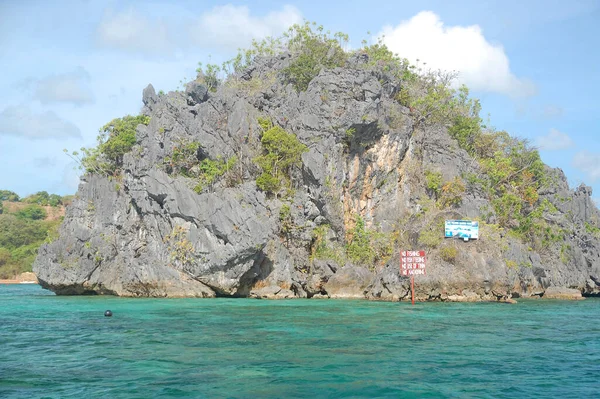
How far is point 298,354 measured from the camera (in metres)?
15.3

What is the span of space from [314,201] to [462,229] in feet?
36.9

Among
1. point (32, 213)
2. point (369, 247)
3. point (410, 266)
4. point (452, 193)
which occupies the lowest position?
point (410, 266)

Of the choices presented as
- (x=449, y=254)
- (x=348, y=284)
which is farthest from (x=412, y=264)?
(x=348, y=284)

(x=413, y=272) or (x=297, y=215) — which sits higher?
(x=297, y=215)

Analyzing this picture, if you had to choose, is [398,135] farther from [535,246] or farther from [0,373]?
A: [0,373]

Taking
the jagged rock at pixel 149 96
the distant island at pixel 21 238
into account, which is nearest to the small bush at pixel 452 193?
the jagged rock at pixel 149 96

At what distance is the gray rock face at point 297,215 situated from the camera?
36062 millimetres

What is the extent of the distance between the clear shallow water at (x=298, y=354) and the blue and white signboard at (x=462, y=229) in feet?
36.4

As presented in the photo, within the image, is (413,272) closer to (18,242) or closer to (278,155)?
(278,155)

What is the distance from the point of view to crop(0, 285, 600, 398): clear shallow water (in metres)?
11.7

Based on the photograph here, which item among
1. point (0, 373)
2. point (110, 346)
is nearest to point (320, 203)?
point (110, 346)

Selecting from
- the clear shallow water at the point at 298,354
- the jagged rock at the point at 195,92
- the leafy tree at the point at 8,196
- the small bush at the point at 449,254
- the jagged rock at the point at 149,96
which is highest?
the jagged rock at the point at 149,96

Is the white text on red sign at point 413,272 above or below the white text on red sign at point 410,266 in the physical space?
below

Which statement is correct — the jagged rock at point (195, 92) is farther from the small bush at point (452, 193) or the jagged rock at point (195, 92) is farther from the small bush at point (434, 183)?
the small bush at point (452, 193)
